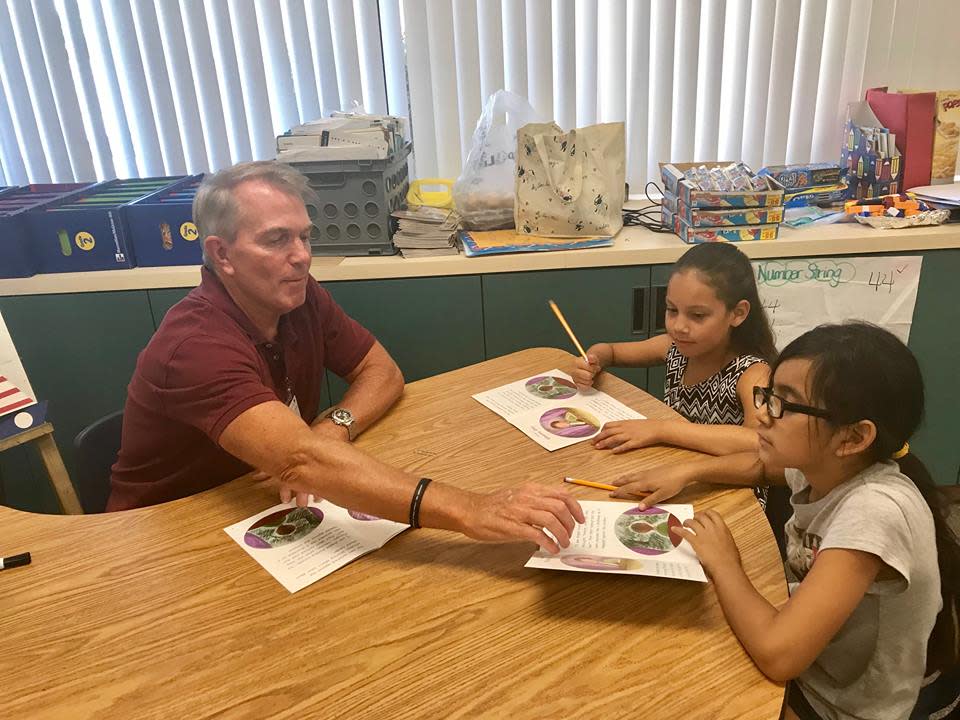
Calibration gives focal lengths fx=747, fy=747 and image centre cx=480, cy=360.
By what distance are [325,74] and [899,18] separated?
1.97m

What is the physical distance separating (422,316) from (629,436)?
1096 mm

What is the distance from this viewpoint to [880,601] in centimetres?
104

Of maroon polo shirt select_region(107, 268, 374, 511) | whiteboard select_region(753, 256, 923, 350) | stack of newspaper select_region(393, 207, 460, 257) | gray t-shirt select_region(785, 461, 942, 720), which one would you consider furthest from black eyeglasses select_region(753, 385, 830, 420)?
stack of newspaper select_region(393, 207, 460, 257)

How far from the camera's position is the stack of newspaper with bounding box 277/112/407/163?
2.20 meters

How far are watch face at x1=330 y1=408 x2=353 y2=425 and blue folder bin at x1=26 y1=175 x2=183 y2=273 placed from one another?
120 centimetres

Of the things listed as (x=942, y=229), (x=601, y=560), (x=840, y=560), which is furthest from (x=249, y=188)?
(x=942, y=229)

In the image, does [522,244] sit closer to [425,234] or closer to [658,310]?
[425,234]

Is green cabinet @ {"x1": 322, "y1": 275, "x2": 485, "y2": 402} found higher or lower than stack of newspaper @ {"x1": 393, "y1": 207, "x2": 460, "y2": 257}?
lower

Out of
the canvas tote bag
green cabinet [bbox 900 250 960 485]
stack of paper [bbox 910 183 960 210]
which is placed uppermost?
the canvas tote bag

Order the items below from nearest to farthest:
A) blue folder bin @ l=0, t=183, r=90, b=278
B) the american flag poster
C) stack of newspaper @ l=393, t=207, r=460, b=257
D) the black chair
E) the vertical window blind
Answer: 1. the black chair
2. the american flag poster
3. blue folder bin @ l=0, t=183, r=90, b=278
4. stack of newspaper @ l=393, t=207, r=460, b=257
5. the vertical window blind

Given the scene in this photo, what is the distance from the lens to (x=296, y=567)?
1082 millimetres

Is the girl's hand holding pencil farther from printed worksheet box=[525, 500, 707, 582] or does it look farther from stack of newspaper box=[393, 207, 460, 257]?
stack of newspaper box=[393, 207, 460, 257]

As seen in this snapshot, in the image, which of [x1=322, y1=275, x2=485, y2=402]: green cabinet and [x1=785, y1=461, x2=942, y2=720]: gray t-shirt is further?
[x1=322, y1=275, x2=485, y2=402]: green cabinet

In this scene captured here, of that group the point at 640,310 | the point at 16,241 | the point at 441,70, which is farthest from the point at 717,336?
the point at 16,241
